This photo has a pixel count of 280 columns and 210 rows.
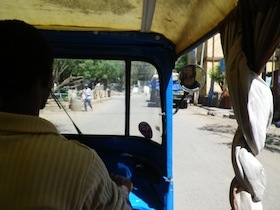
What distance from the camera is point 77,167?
0.86 meters

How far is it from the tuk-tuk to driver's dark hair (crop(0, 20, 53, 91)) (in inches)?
64.4

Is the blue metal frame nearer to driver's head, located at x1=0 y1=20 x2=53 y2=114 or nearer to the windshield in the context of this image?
the windshield

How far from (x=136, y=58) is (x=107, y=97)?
490mm

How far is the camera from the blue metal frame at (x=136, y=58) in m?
2.99

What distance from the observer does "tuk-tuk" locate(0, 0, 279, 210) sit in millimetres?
2668

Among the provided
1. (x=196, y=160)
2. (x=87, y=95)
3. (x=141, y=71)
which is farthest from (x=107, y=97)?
(x=196, y=160)

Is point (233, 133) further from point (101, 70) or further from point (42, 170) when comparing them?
point (42, 170)

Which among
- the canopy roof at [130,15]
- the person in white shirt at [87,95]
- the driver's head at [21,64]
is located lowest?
the person in white shirt at [87,95]

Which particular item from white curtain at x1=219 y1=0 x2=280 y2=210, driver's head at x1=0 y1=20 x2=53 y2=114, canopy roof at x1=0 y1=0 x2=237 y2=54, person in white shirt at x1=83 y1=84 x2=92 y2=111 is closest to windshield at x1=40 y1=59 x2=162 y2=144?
person in white shirt at x1=83 y1=84 x2=92 y2=111

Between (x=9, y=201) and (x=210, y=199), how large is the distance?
496 centimetres

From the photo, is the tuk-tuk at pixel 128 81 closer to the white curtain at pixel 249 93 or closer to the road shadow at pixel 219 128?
the white curtain at pixel 249 93

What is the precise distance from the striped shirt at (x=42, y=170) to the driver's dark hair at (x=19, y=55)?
0.10 m

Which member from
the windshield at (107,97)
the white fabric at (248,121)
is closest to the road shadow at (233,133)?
the windshield at (107,97)

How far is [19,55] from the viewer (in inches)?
34.9
